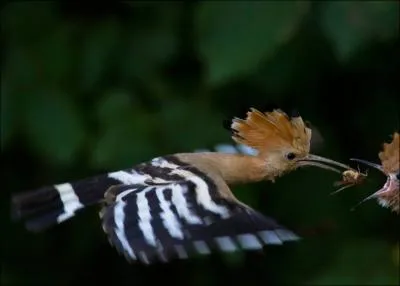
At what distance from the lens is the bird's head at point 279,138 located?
127 centimetres

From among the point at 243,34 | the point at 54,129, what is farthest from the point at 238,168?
the point at 54,129

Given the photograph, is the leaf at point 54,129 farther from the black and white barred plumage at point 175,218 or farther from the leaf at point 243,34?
the black and white barred plumage at point 175,218

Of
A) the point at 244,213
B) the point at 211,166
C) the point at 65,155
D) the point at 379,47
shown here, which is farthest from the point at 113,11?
the point at 244,213

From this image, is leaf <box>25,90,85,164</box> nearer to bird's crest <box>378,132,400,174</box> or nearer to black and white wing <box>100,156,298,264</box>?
black and white wing <box>100,156,298,264</box>

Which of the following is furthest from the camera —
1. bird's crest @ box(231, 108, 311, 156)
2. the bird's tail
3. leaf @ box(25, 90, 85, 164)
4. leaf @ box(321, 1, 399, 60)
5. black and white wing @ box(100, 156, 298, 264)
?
leaf @ box(25, 90, 85, 164)

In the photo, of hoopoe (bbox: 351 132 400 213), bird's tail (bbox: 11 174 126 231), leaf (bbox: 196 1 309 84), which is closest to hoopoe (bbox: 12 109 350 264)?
bird's tail (bbox: 11 174 126 231)

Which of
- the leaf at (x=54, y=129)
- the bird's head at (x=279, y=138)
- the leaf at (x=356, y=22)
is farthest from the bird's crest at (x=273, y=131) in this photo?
the leaf at (x=54, y=129)

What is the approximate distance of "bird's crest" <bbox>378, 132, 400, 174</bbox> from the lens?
3.66 ft

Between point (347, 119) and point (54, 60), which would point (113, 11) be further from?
point (347, 119)

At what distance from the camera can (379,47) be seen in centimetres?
244

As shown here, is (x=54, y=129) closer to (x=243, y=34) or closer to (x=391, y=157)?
(x=243, y=34)

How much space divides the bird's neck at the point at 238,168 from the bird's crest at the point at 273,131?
1.0 inches

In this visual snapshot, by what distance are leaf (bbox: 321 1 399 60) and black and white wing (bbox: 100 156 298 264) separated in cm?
90

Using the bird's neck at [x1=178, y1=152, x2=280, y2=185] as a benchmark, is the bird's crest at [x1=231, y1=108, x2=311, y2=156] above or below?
above
